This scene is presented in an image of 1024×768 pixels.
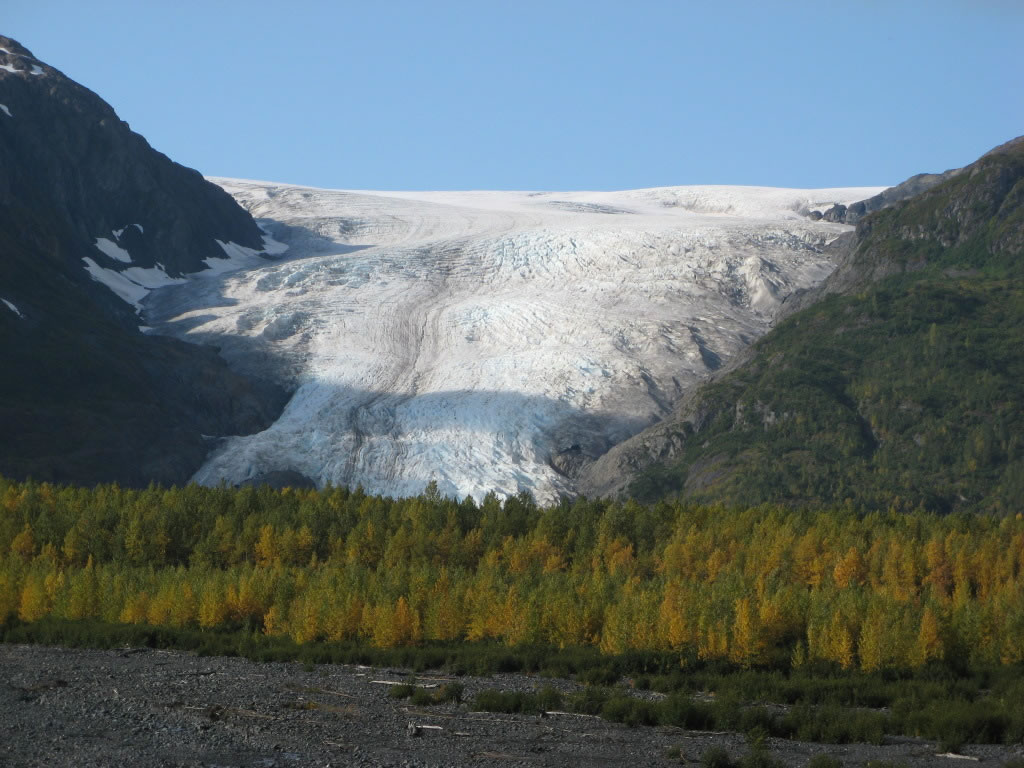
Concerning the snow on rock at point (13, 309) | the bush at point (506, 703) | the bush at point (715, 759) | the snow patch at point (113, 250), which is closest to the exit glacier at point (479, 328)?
the snow patch at point (113, 250)

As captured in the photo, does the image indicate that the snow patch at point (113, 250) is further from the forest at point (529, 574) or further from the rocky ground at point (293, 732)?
the rocky ground at point (293, 732)

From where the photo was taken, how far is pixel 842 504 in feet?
250

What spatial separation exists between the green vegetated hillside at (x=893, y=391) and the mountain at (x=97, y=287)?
31046 mm

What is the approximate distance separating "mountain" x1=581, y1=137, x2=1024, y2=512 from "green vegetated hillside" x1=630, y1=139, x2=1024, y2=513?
0.35 feet

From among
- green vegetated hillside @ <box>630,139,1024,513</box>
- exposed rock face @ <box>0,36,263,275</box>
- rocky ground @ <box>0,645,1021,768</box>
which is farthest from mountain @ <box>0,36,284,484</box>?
rocky ground @ <box>0,645,1021,768</box>

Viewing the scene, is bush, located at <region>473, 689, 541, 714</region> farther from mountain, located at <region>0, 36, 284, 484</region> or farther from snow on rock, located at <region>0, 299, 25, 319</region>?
snow on rock, located at <region>0, 299, 25, 319</region>

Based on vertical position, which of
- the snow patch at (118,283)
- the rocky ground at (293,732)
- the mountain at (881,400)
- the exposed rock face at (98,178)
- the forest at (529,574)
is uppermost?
the exposed rock face at (98,178)

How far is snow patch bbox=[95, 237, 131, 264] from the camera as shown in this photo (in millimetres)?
120938

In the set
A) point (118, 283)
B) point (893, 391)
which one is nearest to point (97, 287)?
point (118, 283)

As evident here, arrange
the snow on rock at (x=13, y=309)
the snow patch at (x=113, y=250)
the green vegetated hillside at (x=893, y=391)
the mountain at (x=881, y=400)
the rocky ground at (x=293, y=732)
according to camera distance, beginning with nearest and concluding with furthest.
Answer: the rocky ground at (x=293, y=732)
the green vegetated hillside at (x=893, y=391)
the mountain at (x=881, y=400)
the snow on rock at (x=13, y=309)
the snow patch at (x=113, y=250)

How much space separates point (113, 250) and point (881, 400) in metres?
68.2

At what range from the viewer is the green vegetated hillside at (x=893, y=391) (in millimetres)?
78562

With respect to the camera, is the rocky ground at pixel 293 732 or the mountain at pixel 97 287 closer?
the rocky ground at pixel 293 732

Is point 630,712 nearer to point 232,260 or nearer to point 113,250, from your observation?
point 232,260
